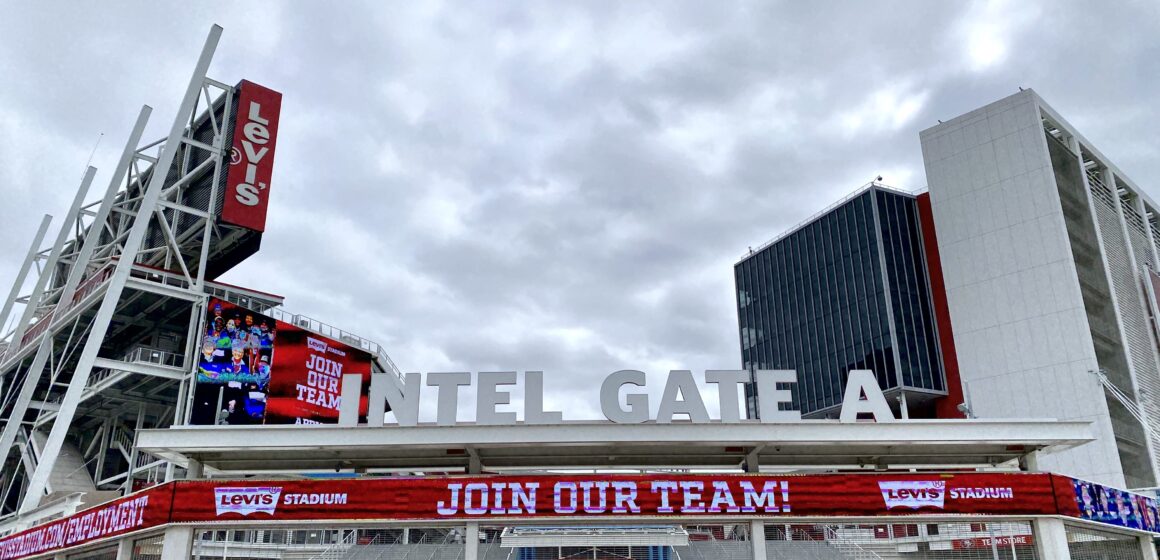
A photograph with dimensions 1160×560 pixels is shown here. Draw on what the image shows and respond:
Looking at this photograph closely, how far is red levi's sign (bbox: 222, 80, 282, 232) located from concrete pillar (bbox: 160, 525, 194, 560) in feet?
153

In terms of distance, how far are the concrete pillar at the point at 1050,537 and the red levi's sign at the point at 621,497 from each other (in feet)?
1.72

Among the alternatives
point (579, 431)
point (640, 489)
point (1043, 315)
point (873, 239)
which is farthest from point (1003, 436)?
point (873, 239)

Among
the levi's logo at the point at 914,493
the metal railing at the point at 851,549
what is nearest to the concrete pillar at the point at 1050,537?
the levi's logo at the point at 914,493

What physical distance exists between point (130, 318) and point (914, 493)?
6416cm

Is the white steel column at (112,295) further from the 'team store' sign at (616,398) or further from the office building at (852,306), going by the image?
the office building at (852,306)

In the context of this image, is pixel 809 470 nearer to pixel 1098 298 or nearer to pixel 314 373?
pixel 314 373

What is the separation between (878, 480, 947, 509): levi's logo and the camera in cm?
2952

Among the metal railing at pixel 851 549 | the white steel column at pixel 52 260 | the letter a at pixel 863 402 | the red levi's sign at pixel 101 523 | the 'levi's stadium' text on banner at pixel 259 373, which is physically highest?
the white steel column at pixel 52 260

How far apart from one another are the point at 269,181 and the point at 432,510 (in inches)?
2109

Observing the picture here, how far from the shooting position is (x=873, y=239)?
319 feet

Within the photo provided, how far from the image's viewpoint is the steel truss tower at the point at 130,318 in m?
65.2

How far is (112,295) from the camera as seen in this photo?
206ft

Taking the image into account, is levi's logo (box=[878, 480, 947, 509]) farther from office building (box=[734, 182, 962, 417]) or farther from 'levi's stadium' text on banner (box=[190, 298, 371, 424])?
office building (box=[734, 182, 962, 417])

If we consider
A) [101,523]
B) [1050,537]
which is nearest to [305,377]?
[101,523]
